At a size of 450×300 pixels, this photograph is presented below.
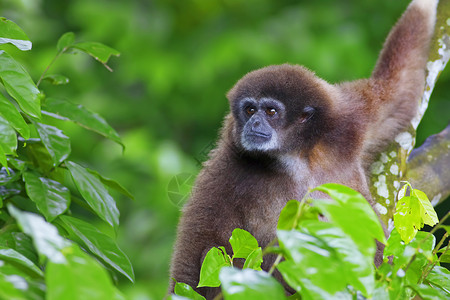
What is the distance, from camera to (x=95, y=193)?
2359 mm

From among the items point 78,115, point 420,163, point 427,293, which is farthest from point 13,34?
point 420,163

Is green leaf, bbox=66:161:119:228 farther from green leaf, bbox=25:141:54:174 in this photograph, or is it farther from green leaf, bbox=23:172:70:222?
green leaf, bbox=25:141:54:174

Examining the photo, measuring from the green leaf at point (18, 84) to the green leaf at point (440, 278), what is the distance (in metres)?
1.43

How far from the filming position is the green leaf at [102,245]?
216 centimetres

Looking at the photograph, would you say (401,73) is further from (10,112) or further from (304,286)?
(304,286)

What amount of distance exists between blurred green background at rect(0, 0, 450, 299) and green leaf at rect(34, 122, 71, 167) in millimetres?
4672

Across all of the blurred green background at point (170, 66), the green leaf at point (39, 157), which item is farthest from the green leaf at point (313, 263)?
the blurred green background at point (170, 66)

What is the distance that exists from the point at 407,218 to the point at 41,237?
4.04ft

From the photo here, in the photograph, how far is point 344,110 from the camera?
3623 mm

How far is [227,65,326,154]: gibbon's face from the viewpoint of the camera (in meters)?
3.53

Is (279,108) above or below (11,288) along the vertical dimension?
below

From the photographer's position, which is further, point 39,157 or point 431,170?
point 431,170

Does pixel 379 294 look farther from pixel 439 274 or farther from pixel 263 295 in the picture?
pixel 439 274

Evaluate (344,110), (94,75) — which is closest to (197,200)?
(344,110)
